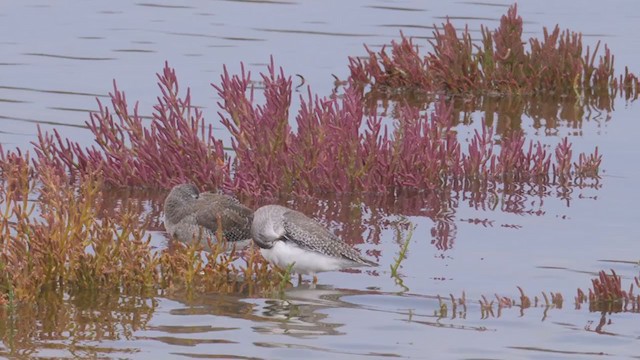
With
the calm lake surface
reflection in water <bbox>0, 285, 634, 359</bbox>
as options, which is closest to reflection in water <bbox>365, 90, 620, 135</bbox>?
the calm lake surface

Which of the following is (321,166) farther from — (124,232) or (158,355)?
(158,355)

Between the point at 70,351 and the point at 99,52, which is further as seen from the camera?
the point at 99,52

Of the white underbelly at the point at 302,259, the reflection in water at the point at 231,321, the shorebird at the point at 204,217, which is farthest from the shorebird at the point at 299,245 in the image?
the shorebird at the point at 204,217

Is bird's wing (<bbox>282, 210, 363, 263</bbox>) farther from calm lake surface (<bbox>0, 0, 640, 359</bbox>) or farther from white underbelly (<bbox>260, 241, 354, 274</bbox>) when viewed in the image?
calm lake surface (<bbox>0, 0, 640, 359</bbox>)

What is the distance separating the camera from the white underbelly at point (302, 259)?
889cm

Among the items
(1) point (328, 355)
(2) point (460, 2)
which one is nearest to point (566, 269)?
(1) point (328, 355)

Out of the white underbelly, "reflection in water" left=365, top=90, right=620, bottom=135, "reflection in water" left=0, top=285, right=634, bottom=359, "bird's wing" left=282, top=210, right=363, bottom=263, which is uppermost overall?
"reflection in water" left=365, top=90, right=620, bottom=135

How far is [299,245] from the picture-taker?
29.3 feet

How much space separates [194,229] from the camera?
32.0 feet

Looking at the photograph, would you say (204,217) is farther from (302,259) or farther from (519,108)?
(519,108)

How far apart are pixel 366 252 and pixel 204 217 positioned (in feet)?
3.85

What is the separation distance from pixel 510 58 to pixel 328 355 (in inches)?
388

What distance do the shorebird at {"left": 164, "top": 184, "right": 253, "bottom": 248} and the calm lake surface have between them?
432 millimetres

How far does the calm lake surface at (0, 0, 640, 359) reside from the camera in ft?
25.5
